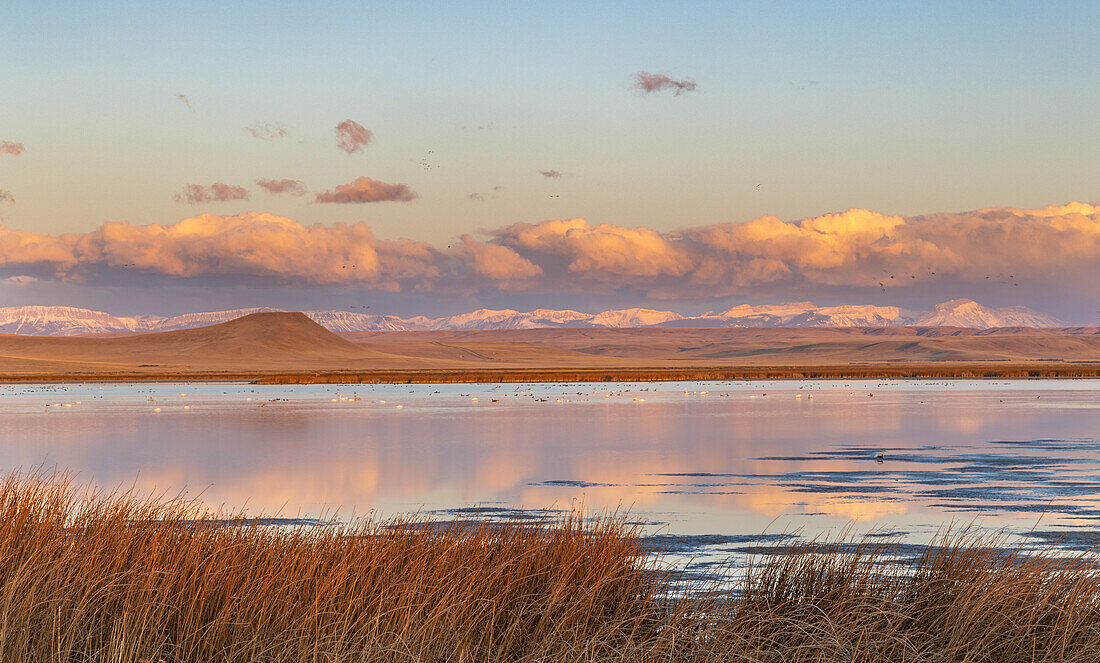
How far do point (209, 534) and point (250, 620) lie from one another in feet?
8.13

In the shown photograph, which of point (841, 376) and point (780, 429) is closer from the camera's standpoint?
point (780, 429)

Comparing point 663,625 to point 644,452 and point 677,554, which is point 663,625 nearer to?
point 677,554

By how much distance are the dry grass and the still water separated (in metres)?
3.18

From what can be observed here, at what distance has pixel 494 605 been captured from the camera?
8.62m

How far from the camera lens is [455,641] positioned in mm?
8227

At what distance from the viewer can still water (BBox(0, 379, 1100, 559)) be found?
1680cm

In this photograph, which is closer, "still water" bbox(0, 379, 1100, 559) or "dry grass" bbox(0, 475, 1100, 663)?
"dry grass" bbox(0, 475, 1100, 663)

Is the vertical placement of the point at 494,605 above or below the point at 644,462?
above

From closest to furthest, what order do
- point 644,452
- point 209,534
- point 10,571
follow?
point 10,571 < point 209,534 < point 644,452

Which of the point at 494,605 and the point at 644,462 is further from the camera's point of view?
the point at 644,462

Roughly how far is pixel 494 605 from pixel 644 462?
16.9 m

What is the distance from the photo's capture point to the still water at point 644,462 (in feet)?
55.1

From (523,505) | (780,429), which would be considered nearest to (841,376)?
(780,429)

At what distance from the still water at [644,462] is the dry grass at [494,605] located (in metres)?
3.18
